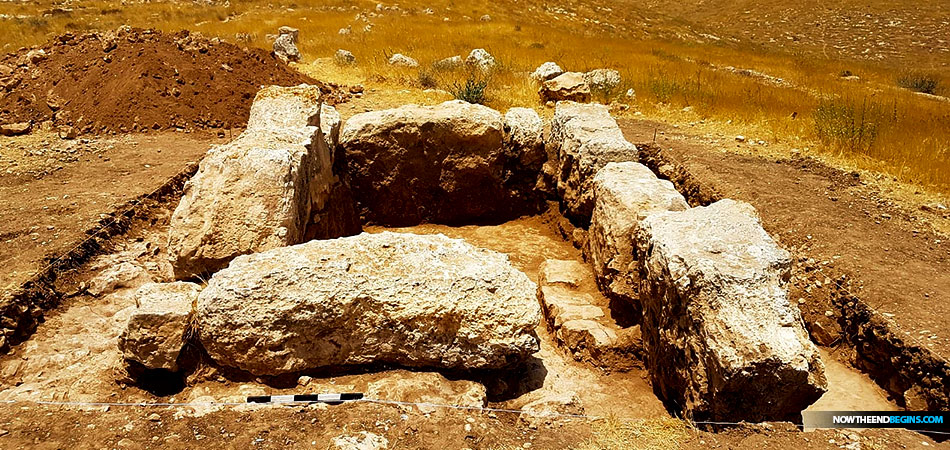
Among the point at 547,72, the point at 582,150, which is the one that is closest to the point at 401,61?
the point at 547,72

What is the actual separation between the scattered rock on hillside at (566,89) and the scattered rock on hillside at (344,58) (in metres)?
4.49

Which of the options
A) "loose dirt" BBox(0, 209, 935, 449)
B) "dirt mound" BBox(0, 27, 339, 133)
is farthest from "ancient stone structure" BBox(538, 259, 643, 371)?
"dirt mound" BBox(0, 27, 339, 133)

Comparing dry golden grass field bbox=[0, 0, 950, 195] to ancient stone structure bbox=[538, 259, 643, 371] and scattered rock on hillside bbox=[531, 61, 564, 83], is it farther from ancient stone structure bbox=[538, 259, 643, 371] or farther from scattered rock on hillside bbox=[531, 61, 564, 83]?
ancient stone structure bbox=[538, 259, 643, 371]

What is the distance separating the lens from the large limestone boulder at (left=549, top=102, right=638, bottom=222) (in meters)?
6.46

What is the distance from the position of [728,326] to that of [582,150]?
11.9 feet

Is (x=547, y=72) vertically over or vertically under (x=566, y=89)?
over

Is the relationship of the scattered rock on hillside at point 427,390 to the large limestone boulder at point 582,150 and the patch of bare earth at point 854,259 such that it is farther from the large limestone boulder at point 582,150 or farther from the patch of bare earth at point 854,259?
the large limestone boulder at point 582,150

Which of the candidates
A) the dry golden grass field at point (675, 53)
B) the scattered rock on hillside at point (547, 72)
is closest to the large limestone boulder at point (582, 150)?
the dry golden grass field at point (675, 53)

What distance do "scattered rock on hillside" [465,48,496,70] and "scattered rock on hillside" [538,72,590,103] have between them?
201 centimetres

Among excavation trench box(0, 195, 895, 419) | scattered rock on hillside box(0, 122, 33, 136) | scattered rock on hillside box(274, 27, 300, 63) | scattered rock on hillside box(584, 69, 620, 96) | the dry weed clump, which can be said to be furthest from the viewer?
scattered rock on hillside box(274, 27, 300, 63)

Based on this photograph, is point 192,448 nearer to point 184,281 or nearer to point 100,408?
point 100,408

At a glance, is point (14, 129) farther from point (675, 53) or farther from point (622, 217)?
point (675, 53)

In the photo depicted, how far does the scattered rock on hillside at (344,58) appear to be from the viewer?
1220 centimetres

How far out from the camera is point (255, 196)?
444cm
